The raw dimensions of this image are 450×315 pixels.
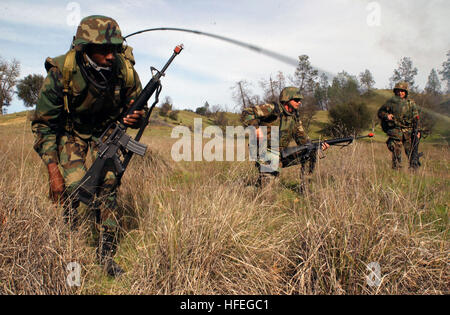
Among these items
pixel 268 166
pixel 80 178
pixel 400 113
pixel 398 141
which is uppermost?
pixel 400 113

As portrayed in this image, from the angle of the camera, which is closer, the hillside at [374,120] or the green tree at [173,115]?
the hillside at [374,120]

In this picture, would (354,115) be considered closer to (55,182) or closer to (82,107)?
(82,107)

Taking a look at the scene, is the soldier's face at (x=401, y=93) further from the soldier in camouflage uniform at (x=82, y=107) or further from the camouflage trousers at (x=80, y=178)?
the camouflage trousers at (x=80, y=178)

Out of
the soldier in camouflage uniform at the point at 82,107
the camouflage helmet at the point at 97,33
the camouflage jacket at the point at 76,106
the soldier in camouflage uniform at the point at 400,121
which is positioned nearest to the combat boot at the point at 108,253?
the soldier in camouflage uniform at the point at 82,107

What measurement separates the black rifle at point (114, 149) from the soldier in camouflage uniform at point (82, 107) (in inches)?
2.9

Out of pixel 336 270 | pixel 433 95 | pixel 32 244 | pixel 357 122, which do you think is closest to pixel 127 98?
pixel 32 244

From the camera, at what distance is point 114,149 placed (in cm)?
291

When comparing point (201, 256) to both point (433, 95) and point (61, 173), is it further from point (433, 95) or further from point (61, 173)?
point (433, 95)

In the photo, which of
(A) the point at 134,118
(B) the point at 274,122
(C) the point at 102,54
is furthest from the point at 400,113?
(C) the point at 102,54

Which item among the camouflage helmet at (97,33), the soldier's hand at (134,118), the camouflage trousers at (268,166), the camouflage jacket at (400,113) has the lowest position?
the camouflage trousers at (268,166)

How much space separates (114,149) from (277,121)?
3.24 metres

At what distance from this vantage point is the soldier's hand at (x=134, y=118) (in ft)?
9.87

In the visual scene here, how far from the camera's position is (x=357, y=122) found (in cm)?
1520

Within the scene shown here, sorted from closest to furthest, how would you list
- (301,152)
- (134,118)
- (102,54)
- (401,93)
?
(102,54) < (134,118) < (301,152) < (401,93)
